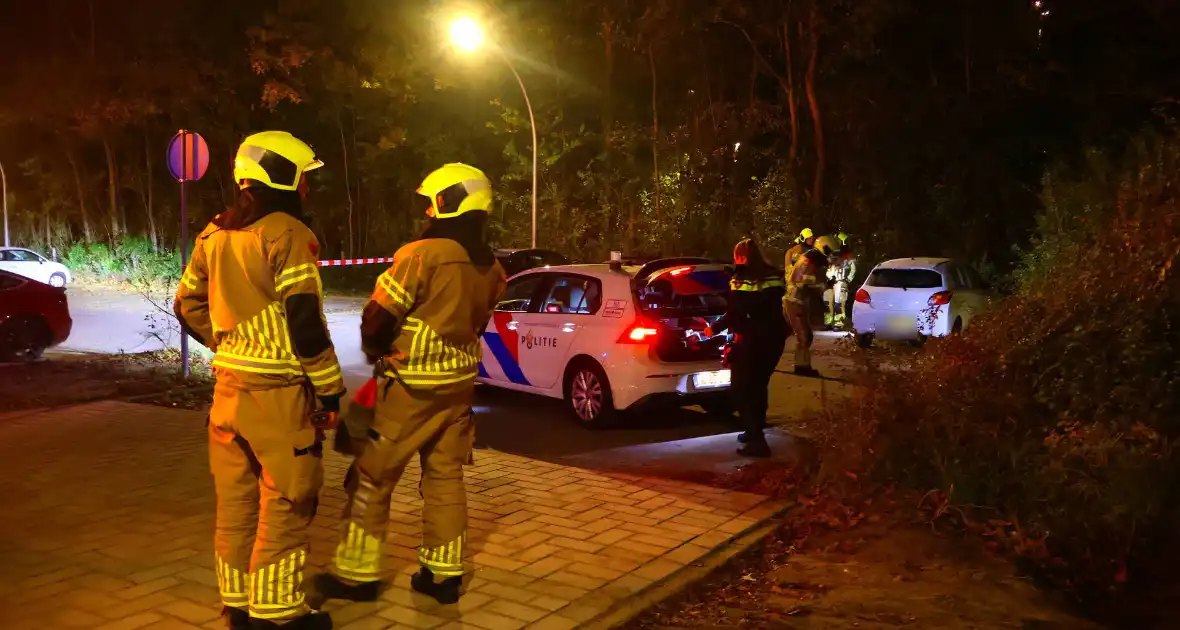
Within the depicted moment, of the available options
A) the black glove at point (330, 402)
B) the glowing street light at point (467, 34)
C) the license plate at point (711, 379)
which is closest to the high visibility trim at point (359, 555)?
the black glove at point (330, 402)

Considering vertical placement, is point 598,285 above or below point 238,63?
below

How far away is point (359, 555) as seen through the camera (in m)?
4.59

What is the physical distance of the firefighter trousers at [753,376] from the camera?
25.5ft

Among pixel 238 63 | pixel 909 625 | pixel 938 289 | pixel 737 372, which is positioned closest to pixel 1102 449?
pixel 909 625

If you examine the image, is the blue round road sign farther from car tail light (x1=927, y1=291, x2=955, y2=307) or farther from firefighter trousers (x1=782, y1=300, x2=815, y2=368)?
car tail light (x1=927, y1=291, x2=955, y2=307)

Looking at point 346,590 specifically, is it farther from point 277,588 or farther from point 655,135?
point 655,135

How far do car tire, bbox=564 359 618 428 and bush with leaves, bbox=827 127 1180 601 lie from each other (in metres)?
2.54

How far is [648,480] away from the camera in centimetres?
701

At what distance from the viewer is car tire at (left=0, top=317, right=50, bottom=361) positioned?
12.6m

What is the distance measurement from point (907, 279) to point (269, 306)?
1263 cm

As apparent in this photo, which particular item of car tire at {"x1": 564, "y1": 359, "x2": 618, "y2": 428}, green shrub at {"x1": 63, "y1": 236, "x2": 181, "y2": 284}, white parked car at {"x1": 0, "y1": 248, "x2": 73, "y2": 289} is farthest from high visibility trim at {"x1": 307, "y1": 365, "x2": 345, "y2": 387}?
white parked car at {"x1": 0, "y1": 248, "x2": 73, "y2": 289}

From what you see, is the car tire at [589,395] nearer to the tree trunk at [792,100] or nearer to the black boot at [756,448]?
the black boot at [756,448]

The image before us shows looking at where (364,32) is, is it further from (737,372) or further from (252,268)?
(252,268)

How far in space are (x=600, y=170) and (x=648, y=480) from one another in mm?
23217
